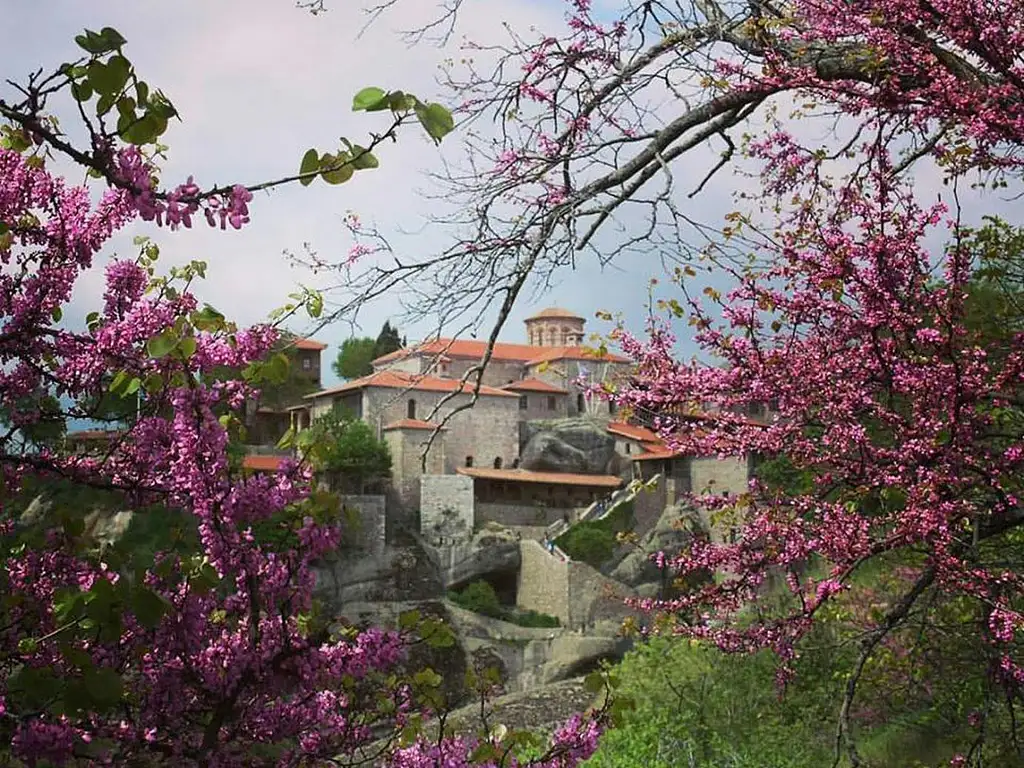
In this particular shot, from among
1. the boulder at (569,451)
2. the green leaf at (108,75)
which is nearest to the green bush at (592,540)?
the boulder at (569,451)

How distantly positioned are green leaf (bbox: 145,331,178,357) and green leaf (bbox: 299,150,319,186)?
0.40m

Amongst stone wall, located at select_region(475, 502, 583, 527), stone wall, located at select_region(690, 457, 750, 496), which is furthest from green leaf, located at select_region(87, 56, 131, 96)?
stone wall, located at select_region(475, 502, 583, 527)

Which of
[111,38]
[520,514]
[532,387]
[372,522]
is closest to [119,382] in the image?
[111,38]

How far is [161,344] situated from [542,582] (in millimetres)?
38525

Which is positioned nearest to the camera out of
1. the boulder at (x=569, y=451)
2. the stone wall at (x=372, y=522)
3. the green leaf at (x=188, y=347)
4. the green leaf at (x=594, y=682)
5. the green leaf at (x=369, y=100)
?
the green leaf at (x=369, y=100)

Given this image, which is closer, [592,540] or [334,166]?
[334,166]

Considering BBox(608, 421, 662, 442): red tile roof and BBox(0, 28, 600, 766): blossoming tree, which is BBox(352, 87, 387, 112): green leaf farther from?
BBox(608, 421, 662, 442): red tile roof

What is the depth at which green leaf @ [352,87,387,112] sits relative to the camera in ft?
6.69

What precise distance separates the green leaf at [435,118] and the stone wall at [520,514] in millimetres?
42134

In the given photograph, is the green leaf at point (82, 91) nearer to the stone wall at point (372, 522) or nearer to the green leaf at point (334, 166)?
the green leaf at point (334, 166)

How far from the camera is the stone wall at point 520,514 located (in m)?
44.3

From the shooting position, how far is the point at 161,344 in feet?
7.40

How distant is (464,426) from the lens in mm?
46375

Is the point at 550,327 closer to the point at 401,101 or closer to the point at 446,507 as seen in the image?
the point at 446,507
